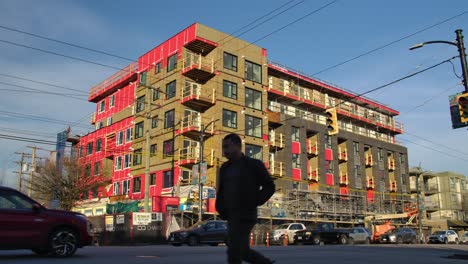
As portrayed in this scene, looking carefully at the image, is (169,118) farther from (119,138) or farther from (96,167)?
(96,167)

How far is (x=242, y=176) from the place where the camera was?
5.32 m

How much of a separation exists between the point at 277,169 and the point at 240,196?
43327 millimetres

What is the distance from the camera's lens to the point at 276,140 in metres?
49.3

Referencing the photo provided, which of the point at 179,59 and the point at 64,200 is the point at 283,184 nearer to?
the point at 179,59

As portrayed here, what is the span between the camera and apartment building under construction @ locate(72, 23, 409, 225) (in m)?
43.0

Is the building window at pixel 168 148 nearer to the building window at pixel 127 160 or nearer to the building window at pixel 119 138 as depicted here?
the building window at pixel 127 160

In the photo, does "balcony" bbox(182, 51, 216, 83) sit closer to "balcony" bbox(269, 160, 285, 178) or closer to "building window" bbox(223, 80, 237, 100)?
"building window" bbox(223, 80, 237, 100)

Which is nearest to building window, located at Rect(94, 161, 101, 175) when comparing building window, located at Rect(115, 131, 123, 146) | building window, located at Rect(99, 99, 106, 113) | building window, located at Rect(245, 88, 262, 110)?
building window, located at Rect(115, 131, 123, 146)

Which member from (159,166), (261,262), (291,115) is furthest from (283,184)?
(261,262)

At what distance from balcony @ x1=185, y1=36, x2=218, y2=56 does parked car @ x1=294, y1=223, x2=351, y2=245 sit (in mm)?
20274

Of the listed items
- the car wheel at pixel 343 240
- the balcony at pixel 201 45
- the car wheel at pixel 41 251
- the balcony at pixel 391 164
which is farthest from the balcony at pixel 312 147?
the car wheel at pixel 41 251

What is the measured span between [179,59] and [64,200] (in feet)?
62.5

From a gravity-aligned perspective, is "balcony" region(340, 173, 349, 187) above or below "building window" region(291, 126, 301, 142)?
below

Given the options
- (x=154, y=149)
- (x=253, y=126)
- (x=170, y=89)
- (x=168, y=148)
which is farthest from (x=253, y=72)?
(x=154, y=149)
